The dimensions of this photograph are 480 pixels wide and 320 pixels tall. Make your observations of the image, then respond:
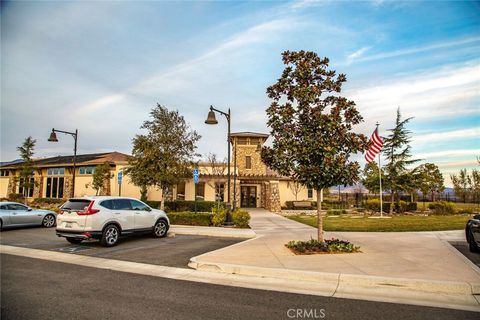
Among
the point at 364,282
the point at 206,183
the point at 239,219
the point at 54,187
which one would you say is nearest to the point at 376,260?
the point at 364,282

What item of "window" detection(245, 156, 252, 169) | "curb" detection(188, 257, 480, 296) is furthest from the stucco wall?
"curb" detection(188, 257, 480, 296)

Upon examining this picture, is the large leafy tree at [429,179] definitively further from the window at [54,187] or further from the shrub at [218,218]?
the window at [54,187]

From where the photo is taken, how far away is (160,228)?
12508mm

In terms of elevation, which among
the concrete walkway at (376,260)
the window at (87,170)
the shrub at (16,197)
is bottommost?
the concrete walkway at (376,260)

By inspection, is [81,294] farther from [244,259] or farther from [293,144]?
[293,144]

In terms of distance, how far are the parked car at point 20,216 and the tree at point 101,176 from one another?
11.6 m

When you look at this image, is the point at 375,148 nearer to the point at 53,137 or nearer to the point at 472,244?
the point at 472,244

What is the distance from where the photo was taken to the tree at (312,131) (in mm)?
8648

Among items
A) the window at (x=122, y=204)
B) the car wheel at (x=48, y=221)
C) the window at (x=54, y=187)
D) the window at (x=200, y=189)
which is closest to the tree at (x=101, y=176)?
the window at (x=54, y=187)

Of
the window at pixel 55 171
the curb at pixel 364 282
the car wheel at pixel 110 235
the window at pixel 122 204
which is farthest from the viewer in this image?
the window at pixel 55 171

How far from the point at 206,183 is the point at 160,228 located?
1658 centimetres

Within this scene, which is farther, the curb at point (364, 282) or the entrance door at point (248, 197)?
the entrance door at point (248, 197)

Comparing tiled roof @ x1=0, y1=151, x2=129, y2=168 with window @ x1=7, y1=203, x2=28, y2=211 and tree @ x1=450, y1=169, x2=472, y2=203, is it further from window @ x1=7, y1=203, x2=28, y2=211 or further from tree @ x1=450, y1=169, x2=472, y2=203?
tree @ x1=450, y1=169, x2=472, y2=203

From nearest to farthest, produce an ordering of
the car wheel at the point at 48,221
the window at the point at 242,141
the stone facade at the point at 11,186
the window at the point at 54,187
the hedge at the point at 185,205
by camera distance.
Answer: the car wheel at the point at 48,221 → the hedge at the point at 185,205 → the window at the point at 54,187 → the window at the point at 242,141 → the stone facade at the point at 11,186
